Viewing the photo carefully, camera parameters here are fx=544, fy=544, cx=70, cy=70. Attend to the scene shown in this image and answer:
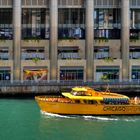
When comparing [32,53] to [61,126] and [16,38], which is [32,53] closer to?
[16,38]

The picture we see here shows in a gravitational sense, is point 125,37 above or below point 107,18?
below

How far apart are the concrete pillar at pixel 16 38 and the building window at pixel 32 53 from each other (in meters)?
1.67

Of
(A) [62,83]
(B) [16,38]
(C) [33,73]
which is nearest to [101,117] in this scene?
(A) [62,83]

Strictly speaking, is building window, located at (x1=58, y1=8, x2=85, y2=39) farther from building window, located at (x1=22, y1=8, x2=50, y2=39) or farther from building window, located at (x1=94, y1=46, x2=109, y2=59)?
building window, located at (x1=94, y1=46, x2=109, y2=59)

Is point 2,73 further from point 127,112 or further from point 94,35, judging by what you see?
point 127,112

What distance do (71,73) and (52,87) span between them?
381 inches

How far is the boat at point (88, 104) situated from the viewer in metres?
62.5

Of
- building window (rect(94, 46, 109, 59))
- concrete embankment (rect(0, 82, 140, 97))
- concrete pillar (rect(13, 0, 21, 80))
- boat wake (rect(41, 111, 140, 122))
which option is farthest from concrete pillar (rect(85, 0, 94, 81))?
boat wake (rect(41, 111, 140, 122))

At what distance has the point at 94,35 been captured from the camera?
9500 centimetres

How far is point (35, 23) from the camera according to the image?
94625mm

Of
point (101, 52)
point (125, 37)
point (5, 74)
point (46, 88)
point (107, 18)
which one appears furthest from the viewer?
point (107, 18)

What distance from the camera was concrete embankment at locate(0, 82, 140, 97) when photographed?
8150cm

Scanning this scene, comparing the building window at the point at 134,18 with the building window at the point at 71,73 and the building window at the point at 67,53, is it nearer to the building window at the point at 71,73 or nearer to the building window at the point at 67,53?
the building window at the point at 67,53

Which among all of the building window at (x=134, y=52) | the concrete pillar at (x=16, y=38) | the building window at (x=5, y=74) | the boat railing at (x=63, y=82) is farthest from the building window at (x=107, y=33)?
the building window at (x=5, y=74)
